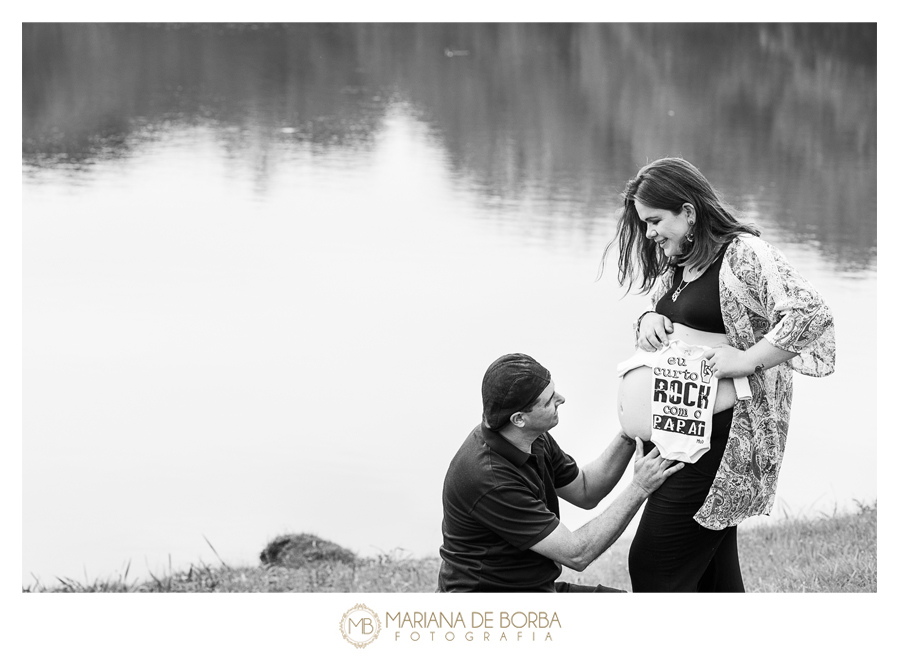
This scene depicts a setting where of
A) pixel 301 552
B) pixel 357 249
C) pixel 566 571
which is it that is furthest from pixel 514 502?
pixel 357 249

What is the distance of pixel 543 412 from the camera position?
9.50 ft

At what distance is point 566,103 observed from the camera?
51.6ft

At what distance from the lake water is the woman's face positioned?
23 cm

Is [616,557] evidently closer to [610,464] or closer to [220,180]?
[610,464]

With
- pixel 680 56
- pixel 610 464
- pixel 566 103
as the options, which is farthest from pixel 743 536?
pixel 680 56

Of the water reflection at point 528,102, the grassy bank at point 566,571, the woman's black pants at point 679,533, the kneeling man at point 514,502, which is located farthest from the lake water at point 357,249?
the kneeling man at point 514,502

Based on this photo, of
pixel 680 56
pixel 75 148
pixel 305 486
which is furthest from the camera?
pixel 680 56

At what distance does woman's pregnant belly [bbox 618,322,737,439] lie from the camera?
298 centimetres

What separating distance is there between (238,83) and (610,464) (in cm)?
1489

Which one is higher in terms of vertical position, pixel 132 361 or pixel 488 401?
pixel 488 401

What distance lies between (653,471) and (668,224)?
690 millimetres

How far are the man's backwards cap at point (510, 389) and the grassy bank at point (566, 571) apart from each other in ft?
4.74
